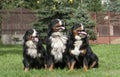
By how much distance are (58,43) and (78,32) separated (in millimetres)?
717

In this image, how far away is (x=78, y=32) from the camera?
37.3 ft

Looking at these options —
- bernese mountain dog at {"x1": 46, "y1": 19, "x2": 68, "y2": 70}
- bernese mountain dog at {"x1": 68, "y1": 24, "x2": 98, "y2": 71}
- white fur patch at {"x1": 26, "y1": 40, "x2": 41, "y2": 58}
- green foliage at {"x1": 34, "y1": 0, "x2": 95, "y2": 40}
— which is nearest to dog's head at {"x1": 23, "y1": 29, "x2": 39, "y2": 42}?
white fur patch at {"x1": 26, "y1": 40, "x2": 41, "y2": 58}

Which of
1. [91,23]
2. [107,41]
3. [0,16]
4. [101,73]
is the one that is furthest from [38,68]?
[107,41]

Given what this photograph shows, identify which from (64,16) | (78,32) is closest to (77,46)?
(78,32)

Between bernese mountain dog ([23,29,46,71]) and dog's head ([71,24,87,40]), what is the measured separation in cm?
107

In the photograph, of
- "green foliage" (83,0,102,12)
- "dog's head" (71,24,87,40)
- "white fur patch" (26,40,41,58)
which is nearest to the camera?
"dog's head" (71,24,87,40)

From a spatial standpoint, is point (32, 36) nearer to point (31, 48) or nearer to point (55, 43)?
point (31, 48)

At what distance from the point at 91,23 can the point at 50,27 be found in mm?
16360

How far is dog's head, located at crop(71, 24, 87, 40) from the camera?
11328mm

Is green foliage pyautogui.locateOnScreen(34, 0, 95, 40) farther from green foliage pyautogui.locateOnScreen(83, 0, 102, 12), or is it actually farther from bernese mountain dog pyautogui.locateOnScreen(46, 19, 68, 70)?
bernese mountain dog pyautogui.locateOnScreen(46, 19, 68, 70)

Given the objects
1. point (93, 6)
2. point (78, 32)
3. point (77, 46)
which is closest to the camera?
point (78, 32)

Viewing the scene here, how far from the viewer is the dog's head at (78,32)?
1133cm

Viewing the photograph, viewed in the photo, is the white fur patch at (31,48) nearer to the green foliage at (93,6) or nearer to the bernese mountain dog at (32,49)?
the bernese mountain dog at (32,49)

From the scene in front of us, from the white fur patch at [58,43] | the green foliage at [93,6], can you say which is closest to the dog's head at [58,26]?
the white fur patch at [58,43]
